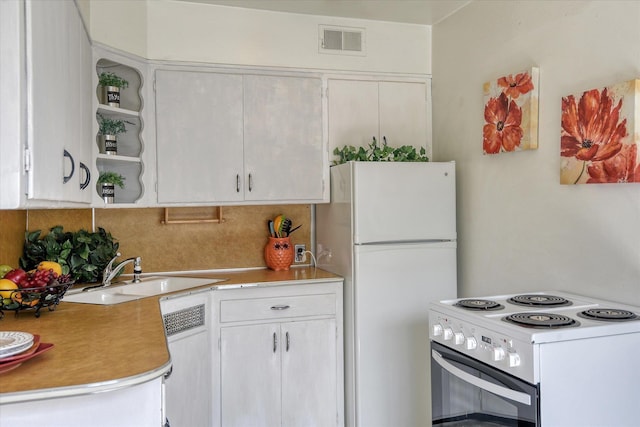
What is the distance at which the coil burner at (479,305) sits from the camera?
2.15m

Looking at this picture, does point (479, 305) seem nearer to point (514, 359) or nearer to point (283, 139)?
point (514, 359)

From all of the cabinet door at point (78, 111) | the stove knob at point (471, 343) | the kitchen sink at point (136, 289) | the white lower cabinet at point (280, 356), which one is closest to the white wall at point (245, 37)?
the cabinet door at point (78, 111)

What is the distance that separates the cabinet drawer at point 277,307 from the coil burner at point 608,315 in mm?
1473

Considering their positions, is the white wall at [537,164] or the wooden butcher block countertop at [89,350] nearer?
the wooden butcher block countertop at [89,350]

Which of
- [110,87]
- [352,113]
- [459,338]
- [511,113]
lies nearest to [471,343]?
[459,338]

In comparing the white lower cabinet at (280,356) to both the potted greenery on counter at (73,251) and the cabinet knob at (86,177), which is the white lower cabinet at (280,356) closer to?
the potted greenery on counter at (73,251)

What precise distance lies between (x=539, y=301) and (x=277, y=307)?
4.68ft

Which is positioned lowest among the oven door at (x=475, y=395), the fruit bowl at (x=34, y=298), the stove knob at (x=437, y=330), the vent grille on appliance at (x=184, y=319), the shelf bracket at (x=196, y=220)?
the oven door at (x=475, y=395)

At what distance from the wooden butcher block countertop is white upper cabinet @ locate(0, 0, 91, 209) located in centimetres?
44

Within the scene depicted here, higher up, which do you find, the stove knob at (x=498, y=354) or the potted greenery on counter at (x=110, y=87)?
the potted greenery on counter at (x=110, y=87)

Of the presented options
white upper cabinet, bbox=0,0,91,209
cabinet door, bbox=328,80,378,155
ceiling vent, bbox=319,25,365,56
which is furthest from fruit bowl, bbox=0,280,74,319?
ceiling vent, bbox=319,25,365,56

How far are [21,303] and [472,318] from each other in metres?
1.69

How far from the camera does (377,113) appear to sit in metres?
3.47

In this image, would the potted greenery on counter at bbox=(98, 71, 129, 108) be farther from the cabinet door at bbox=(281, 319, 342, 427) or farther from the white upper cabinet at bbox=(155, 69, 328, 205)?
the cabinet door at bbox=(281, 319, 342, 427)
